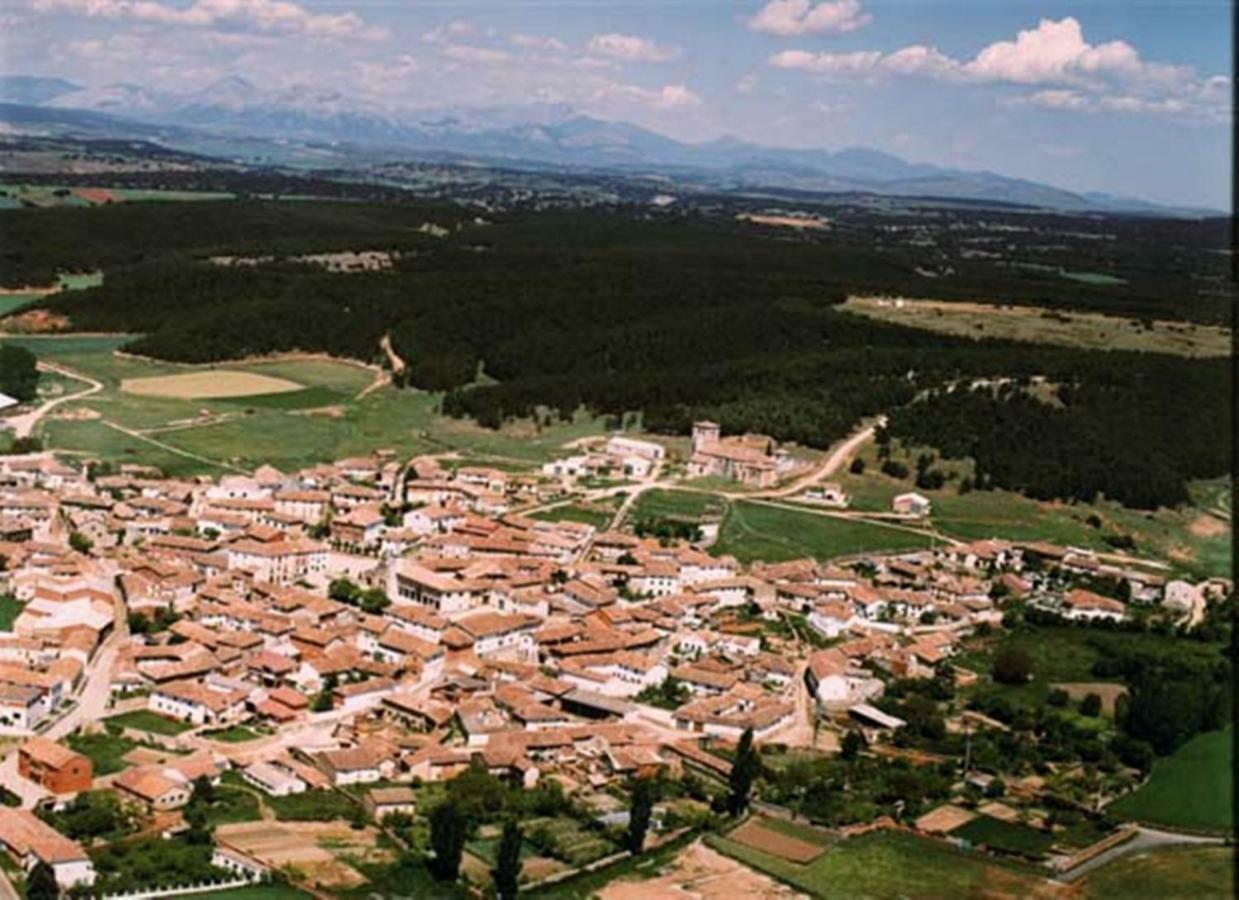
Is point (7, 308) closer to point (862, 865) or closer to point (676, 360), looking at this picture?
point (676, 360)

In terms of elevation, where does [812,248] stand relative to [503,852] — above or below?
above

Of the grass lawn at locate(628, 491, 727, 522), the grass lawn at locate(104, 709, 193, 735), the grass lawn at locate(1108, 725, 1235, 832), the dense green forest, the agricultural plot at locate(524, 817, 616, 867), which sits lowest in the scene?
the grass lawn at locate(104, 709, 193, 735)

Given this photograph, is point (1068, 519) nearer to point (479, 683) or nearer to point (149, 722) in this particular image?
point (479, 683)

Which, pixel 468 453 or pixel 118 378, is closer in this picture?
pixel 468 453

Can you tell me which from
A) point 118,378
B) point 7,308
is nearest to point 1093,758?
point 118,378

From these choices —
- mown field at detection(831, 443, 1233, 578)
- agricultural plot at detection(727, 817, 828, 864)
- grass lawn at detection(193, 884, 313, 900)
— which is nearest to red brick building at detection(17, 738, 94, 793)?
grass lawn at detection(193, 884, 313, 900)

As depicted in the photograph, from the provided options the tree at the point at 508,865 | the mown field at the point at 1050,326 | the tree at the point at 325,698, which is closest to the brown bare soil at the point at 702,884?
the tree at the point at 508,865

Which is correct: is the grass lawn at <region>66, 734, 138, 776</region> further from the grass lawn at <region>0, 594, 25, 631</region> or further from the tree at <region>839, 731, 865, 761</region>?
the tree at <region>839, 731, 865, 761</region>
